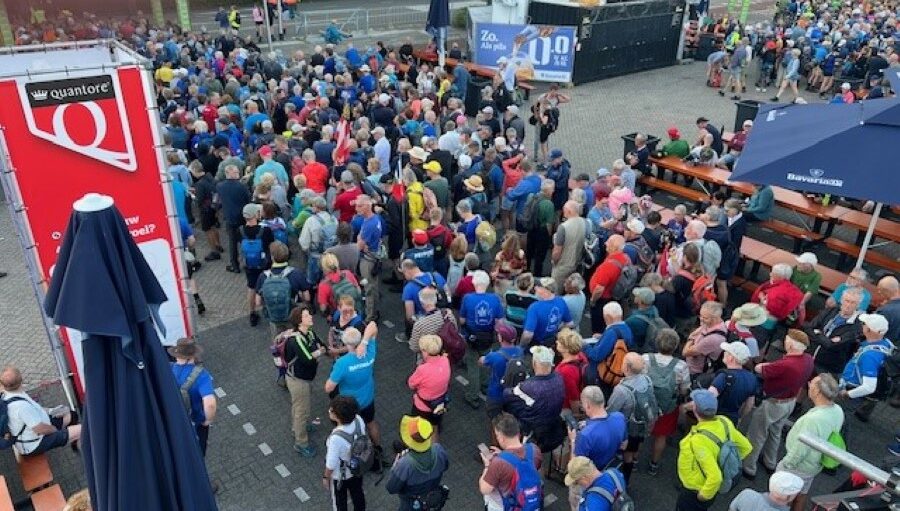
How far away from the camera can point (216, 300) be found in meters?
10.3

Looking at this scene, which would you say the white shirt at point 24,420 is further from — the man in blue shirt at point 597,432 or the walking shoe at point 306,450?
the man in blue shirt at point 597,432

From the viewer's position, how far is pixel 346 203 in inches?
392

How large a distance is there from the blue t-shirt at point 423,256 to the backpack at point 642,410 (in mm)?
3210

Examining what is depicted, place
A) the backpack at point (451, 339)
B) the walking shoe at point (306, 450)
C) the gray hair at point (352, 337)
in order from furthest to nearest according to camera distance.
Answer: the walking shoe at point (306, 450)
the backpack at point (451, 339)
the gray hair at point (352, 337)

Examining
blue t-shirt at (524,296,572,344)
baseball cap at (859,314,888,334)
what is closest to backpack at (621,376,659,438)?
blue t-shirt at (524,296,572,344)

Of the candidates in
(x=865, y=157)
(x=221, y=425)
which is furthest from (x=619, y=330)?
(x=221, y=425)

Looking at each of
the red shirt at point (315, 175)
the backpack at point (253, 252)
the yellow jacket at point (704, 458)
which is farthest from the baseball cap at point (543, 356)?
the red shirt at point (315, 175)

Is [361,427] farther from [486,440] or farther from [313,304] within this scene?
[313,304]

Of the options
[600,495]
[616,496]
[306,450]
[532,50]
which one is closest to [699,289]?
[616,496]

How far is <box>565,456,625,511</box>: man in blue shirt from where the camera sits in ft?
16.7

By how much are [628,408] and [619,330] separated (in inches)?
38.9

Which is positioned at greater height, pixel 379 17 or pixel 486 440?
pixel 379 17

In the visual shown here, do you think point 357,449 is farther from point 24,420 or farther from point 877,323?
point 877,323

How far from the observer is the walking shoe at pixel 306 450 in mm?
7328
